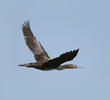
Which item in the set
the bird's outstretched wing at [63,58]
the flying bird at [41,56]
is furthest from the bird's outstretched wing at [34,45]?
the bird's outstretched wing at [63,58]

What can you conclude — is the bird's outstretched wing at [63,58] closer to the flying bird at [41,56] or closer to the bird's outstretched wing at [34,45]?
the flying bird at [41,56]

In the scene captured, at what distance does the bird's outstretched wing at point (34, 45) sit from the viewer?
2188cm

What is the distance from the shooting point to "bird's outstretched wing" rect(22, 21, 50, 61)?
2188 cm

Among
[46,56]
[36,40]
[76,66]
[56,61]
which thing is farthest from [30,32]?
[56,61]

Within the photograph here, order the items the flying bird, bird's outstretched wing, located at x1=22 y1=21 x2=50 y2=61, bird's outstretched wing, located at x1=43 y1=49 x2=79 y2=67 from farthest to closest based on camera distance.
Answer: bird's outstretched wing, located at x1=22 y1=21 x2=50 y2=61 < the flying bird < bird's outstretched wing, located at x1=43 y1=49 x2=79 y2=67

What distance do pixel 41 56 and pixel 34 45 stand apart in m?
1.23

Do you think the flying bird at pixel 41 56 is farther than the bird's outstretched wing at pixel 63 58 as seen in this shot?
Yes

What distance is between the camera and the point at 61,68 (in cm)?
1980

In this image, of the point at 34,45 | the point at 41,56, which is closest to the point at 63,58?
the point at 41,56

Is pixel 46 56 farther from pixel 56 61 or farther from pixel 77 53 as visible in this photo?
pixel 77 53

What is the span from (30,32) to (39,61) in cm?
358

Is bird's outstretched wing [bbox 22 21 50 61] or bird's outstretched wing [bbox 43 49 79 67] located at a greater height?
bird's outstretched wing [bbox 22 21 50 61]

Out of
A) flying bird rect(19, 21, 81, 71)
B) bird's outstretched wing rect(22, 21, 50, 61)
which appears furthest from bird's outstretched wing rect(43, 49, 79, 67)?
bird's outstretched wing rect(22, 21, 50, 61)

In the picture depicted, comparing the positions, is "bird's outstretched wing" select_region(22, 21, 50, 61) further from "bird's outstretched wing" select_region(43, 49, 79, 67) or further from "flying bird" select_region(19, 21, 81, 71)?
"bird's outstretched wing" select_region(43, 49, 79, 67)
